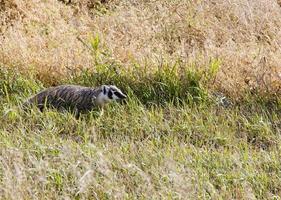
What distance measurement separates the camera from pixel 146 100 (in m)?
7.57

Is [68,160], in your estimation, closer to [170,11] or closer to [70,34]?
[70,34]

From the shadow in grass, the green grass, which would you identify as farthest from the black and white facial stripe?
the shadow in grass

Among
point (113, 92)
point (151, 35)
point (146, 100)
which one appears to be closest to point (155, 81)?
point (146, 100)

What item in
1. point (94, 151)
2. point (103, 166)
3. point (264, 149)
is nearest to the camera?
point (103, 166)

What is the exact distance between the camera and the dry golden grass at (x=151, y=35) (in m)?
8.12

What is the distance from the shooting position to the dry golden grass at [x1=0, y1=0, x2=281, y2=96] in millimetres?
8125

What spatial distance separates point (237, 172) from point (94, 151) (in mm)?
1239

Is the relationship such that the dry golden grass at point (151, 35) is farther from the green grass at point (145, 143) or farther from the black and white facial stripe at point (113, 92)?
the black and white facial stripe at point (113, 92)

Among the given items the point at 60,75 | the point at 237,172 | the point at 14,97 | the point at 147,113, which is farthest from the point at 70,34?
the point at 237,172

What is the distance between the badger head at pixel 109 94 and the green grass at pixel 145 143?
0.32 ft

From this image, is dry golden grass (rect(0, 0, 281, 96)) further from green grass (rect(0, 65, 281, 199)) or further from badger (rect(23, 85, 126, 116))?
badger (rect(23, 85, 126, 116))

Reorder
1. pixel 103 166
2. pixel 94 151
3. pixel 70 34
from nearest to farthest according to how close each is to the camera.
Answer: pixel 103 166
pixel 94 151
pixel 70 34

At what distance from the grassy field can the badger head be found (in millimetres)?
95

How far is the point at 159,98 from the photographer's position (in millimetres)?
7551
